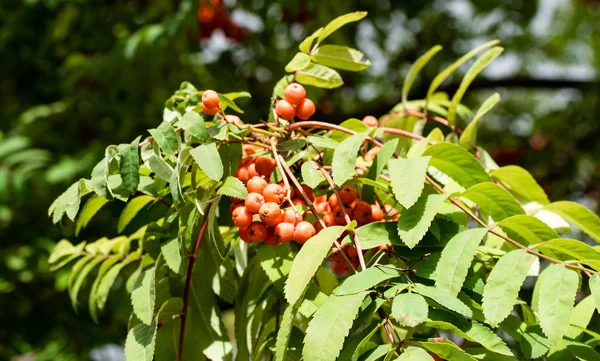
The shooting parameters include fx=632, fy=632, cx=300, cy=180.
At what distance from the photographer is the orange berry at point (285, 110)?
1.14 m

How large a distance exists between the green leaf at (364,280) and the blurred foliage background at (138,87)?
1.46 m

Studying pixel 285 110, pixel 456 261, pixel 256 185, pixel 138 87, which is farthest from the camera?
pixel 138 87

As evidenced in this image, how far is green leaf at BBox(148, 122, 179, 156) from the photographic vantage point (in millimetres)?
1036

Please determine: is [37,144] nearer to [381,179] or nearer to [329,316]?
[381,179]

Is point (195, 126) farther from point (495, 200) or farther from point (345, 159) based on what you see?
point (495, 200)

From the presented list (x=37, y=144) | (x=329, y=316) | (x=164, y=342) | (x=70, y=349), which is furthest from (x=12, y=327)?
(x=329, y=316)

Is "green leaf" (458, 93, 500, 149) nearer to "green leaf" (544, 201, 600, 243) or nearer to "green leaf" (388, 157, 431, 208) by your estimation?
"green leaf" (544, 201, 600, 243)

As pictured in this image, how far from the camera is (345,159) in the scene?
3.36 feet

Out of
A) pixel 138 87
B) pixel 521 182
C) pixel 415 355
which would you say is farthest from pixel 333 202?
pixel 138 87

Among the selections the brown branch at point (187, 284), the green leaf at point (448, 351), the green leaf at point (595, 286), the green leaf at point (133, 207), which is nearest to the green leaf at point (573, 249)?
the green leaf at point (595, 286)

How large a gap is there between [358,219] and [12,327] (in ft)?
7.50

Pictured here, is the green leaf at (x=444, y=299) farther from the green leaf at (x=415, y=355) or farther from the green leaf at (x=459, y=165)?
the green leaf at (x=459, y=165)

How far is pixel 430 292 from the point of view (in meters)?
0.86

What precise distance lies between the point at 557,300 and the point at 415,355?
23 cm
